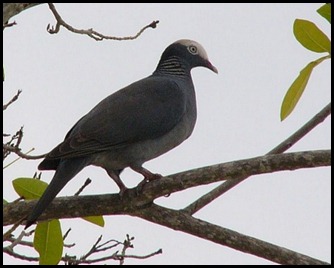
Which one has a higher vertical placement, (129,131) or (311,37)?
(129,131)

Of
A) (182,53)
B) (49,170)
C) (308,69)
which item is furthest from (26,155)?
(182,53)

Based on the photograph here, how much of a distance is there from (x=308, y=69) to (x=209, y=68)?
8.09 ft

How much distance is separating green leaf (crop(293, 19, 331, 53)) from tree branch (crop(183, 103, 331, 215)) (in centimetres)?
47

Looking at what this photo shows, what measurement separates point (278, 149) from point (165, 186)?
0.63 metres

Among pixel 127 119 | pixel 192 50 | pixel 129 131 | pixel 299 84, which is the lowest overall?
pixel 299 84

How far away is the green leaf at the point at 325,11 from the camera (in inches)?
107

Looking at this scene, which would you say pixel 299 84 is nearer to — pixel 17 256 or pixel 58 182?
pixel 58 182

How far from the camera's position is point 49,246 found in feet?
9.88

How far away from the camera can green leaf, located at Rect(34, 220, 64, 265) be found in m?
3.01

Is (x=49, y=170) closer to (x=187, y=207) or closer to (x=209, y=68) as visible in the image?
(x=187, y=207)

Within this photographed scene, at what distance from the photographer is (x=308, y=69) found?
2709mm

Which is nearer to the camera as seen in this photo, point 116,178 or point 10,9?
point 10,9

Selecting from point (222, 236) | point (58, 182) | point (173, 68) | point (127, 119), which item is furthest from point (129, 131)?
point (222, 236)

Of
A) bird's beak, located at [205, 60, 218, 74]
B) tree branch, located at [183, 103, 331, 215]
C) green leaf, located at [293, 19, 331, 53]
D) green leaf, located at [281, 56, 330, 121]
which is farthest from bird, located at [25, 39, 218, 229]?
green leaf, located at [293, 19, 331, 53]
